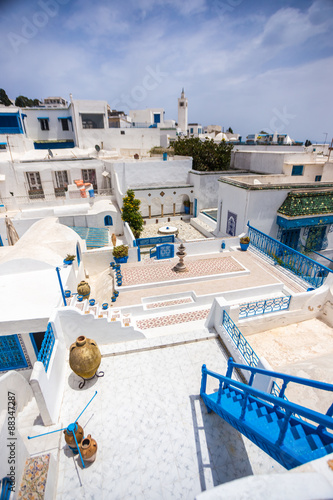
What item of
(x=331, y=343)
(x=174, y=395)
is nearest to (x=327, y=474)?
(x=174, y=395)

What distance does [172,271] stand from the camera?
1279 centimetres

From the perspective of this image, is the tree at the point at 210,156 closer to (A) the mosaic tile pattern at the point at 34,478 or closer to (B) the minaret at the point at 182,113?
(A) the mosaic tile pattern at the point at 34,478

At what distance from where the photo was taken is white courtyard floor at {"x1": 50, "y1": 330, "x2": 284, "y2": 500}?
5.03 meters

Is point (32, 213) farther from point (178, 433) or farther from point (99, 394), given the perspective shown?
point (178, 433)

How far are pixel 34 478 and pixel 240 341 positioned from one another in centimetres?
606

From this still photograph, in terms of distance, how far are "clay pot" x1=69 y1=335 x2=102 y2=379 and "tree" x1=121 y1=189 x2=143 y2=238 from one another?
11894 millimetres

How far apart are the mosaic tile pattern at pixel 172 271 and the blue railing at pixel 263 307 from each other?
3540mm

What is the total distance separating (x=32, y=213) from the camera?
1862 centimetres

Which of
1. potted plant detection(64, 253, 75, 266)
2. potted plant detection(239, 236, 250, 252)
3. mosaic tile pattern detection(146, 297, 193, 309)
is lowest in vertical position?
mosaic tile pattern detection(146, 297, 193, 309)

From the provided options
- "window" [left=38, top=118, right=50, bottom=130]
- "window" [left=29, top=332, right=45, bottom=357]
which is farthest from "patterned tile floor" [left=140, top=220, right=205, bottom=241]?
"window" [left=38, top=118, right=50, bottom=130]

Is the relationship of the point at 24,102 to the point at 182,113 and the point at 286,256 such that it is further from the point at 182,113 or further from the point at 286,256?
the point at 286,256

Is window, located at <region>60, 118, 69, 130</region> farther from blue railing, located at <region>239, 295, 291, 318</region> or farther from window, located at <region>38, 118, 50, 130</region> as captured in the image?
blue railing, located at <region>239, 295, 291, 318</region>

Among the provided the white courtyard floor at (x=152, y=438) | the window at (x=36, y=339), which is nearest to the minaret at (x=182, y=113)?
the window at (x=36, y=339)

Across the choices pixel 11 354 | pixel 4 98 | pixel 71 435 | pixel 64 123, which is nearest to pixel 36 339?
pixel 11 354
